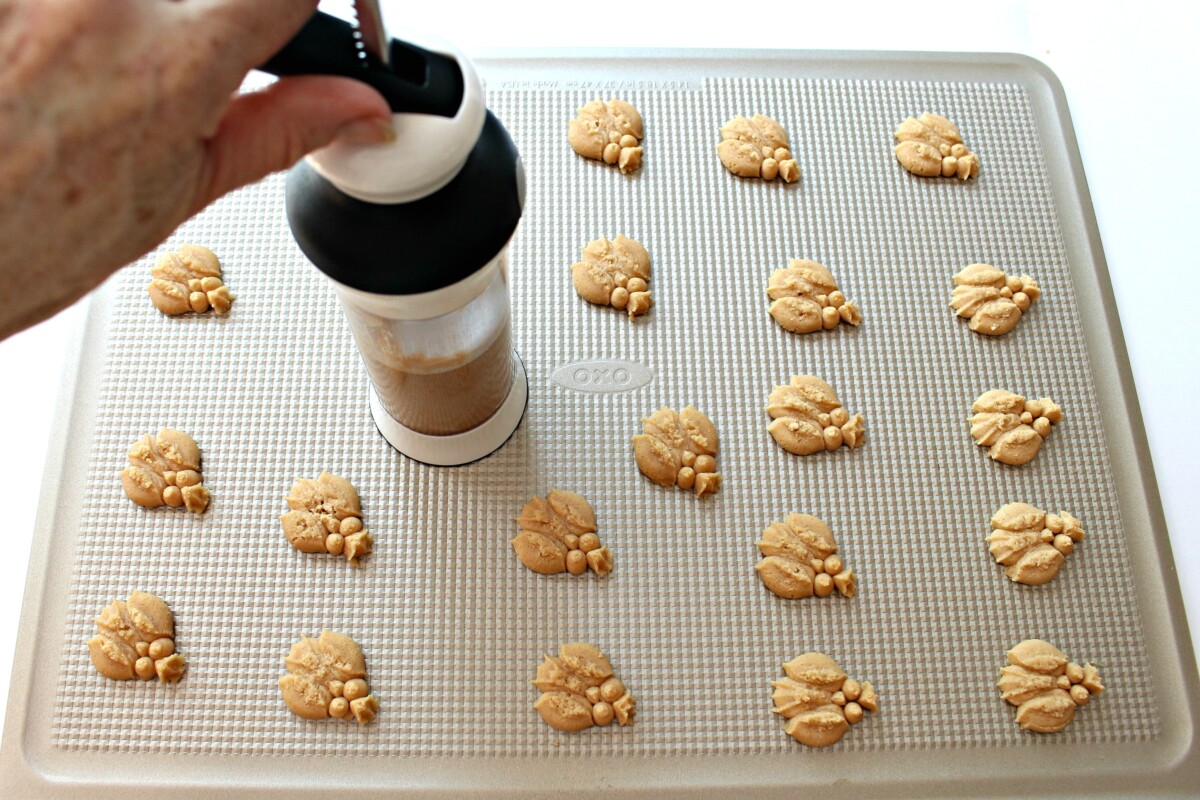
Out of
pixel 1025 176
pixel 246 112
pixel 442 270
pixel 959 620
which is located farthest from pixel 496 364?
pixel 1025 176

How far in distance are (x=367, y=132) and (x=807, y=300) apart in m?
0.44

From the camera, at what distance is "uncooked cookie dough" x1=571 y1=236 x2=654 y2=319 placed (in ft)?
2.49

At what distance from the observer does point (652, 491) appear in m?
0.71

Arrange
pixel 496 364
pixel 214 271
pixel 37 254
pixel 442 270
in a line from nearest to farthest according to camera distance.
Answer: pixel 37 254 → pixel 442 270 → pixel 496 364 → pixel 214 271

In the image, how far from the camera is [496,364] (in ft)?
2.13

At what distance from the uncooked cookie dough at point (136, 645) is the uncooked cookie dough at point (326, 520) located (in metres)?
0.11

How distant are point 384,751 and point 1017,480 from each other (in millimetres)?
524

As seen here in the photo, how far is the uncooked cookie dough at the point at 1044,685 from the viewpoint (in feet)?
2.17

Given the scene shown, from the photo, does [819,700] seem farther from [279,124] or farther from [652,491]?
[279,124]

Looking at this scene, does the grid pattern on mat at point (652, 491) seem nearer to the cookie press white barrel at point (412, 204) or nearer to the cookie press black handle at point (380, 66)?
the cookie press white barrel at point (412, 204)

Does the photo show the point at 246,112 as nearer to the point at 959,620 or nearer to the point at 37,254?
the point at 37,254

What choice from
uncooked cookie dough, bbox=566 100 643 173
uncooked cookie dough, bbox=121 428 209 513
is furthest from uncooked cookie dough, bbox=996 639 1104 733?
uncooked cookie dough, bbox=121 428 209 513

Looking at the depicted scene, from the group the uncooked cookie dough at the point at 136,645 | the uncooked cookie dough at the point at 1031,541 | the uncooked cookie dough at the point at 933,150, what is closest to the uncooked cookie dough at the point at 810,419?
the uncooked cookie dough at the point at 1031,541

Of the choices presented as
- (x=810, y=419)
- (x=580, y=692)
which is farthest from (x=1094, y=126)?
(x=580, y=692)
